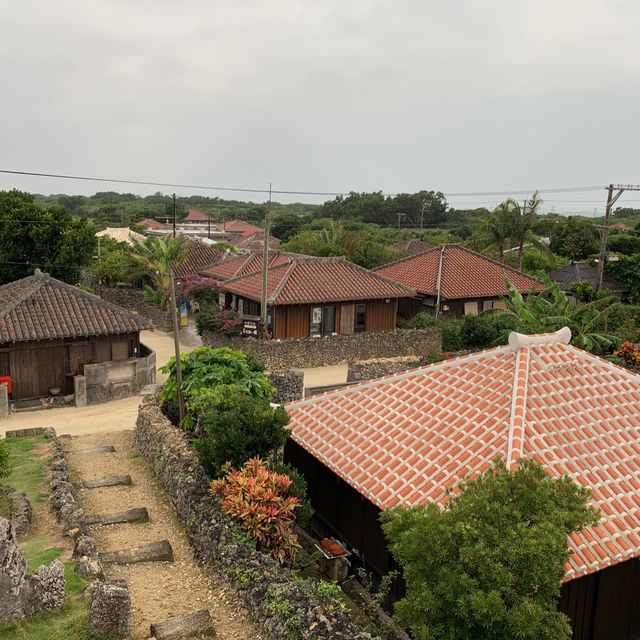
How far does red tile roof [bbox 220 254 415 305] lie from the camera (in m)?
31.1

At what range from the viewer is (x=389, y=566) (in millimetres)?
11570

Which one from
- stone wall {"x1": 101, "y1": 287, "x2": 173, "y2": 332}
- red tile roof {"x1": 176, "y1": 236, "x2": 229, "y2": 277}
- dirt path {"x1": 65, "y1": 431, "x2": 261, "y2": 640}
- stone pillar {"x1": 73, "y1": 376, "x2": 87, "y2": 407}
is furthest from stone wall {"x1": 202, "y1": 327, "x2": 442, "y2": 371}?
dirt path {"x1": 65, "y1": 431, "x2": 261, "y2": 640}

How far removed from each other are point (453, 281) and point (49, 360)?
2257 cm

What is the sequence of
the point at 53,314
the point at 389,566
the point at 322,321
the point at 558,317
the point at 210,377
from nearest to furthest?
the point at 389,566
the point at 210,377
the point at 53,314
the point at 558,317
the point at 322,321

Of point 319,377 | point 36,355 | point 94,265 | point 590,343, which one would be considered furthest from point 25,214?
point 590,343

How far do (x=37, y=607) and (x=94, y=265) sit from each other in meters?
38.5

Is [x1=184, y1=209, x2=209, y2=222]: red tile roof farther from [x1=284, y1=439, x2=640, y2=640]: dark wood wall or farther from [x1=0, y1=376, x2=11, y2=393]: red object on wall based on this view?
[x1=284, y1=439, x2=640, y2=640]: dark wood wall

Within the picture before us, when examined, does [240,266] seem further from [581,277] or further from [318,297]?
[581,277]

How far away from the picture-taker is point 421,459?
11.2 m

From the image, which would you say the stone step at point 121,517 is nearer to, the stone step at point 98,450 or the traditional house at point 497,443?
the traditional house at point 497,443

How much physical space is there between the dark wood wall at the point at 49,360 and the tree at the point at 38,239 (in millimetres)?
12788

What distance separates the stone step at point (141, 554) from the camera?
11.6 m

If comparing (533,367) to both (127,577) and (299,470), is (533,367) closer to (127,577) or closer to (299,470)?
(299,470)

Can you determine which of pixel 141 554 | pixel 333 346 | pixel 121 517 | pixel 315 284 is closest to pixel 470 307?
pixel 333 346
